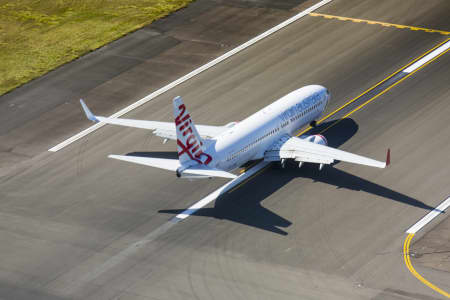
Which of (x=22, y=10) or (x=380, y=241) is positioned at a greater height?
(x=22, y=10)

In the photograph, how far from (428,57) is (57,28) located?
4963 centimetres

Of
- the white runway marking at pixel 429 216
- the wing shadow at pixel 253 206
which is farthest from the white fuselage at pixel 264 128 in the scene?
the white runway marking at pixel 429 216

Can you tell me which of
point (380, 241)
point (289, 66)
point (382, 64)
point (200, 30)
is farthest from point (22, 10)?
point (380, 241)

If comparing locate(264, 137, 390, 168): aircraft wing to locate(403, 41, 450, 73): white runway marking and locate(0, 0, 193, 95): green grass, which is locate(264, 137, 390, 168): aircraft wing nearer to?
locate(403, 41, 450, 73): white runway marking

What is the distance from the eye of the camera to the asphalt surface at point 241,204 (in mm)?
66375

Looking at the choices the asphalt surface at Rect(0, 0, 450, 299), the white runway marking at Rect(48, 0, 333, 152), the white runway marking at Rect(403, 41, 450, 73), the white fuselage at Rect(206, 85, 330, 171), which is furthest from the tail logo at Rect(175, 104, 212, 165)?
the white runway marking at Rect(403, 41, 450, 73)

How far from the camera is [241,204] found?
75438mm

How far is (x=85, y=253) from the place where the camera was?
70938 millimetres

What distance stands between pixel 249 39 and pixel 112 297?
50.9 m

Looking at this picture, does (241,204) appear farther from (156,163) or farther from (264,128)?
(156,163)

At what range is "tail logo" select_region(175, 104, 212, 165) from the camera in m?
70.0

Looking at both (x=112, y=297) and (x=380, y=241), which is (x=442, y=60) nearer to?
(x=380, y=241)

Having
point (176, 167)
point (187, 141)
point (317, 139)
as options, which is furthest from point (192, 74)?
point (176, 167)

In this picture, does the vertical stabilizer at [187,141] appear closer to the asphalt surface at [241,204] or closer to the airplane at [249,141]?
the airplane at [249,141]
